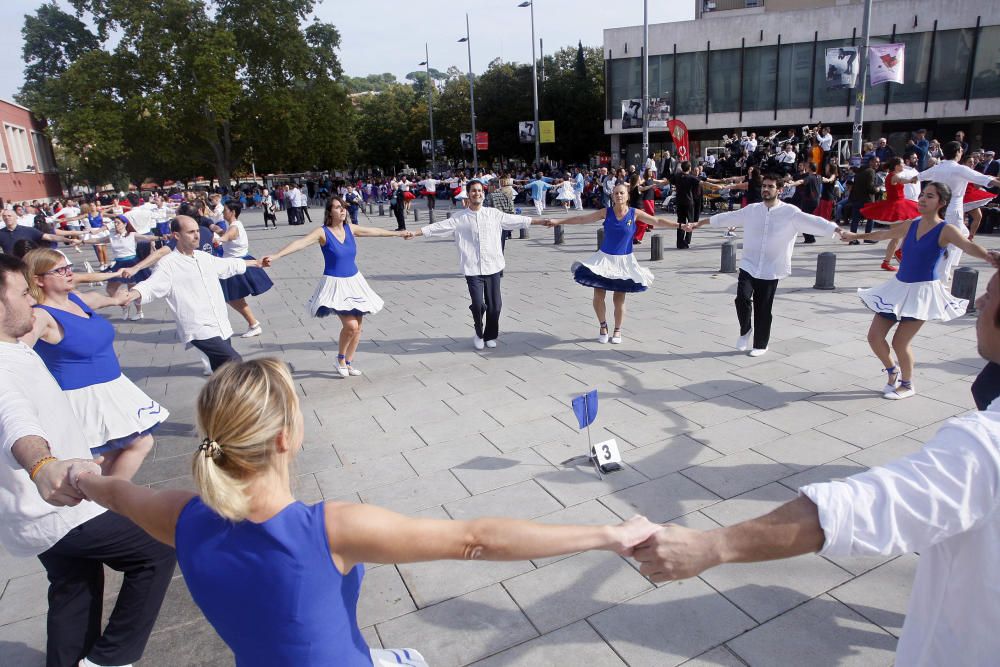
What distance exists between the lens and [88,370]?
397 cm

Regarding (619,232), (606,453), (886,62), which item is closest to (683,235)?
(619,232)

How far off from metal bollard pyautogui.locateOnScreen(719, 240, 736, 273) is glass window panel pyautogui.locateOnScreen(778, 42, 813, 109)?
28914mm

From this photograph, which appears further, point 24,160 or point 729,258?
point 24,160

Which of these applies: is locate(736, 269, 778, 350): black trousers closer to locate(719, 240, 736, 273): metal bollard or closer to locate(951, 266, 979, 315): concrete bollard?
locate(951, 266, 979, 315): concrete bollard

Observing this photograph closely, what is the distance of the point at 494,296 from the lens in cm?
789

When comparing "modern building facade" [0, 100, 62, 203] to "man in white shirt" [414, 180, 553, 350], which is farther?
"modern building facade" [0, 100, 62, 203]

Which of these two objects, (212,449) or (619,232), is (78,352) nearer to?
(212,449)

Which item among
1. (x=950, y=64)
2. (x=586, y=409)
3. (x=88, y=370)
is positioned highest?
(x=950, y=64)

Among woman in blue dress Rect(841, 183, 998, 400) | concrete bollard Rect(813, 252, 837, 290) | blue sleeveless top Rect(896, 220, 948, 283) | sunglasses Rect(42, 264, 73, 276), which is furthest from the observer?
concrete bollard Rect(813, 252, 837, 290)

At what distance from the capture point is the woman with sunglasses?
377cm

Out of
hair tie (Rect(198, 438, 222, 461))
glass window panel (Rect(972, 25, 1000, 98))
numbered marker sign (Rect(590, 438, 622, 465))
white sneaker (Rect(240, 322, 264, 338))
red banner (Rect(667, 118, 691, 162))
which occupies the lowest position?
white sneaker (Rect(240, 322, 264, 338))

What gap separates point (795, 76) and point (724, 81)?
373 cm

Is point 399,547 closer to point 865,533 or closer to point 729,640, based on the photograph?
point 865,533

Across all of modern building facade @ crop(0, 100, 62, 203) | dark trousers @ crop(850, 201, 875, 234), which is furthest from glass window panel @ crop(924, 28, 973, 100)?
modern building facade @ crop(0, 100, 62, 203)
